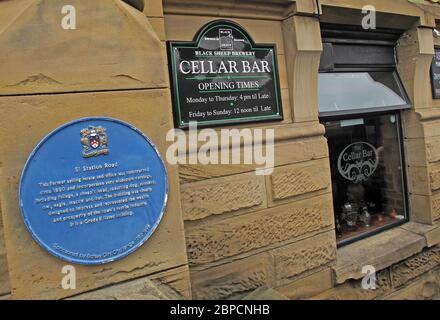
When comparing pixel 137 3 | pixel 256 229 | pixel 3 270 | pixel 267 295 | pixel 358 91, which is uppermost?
pixel 137 3

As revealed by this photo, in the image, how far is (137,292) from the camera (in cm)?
234

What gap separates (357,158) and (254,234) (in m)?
2.05

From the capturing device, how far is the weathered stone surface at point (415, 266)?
14.6 ft

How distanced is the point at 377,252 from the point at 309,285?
1.08 meters

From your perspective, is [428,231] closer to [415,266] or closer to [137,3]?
[415,266]

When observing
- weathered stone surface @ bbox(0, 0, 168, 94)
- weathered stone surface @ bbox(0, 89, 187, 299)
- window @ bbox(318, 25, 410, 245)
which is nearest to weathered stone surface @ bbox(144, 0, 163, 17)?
weathered stone surface @ bbox(0, 0, 168, 94)

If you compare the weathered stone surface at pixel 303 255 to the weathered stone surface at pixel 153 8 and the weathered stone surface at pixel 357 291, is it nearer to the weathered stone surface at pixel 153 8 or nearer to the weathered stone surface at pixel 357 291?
the weathered stone surface at pixel 357 291

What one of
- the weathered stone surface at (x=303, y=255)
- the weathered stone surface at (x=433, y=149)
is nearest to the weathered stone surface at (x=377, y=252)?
the weathered stone surface at (x=303, y=255)

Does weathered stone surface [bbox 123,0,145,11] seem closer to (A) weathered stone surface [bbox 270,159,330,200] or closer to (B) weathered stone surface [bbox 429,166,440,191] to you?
(A) weathered stone surface [bbox 270,159,330,200]

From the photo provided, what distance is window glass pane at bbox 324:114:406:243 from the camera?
179 inches

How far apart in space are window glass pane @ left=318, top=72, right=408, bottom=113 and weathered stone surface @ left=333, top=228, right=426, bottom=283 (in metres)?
1.67

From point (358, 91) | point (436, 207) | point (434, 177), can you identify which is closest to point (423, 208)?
point (436, 207)

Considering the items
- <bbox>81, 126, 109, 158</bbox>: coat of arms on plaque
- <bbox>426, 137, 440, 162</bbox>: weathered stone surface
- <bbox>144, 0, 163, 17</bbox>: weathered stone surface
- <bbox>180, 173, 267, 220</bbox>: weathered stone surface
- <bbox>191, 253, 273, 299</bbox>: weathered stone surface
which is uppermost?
<bbox>144, 0, 163, 17</bbox>: weathered stone surface
